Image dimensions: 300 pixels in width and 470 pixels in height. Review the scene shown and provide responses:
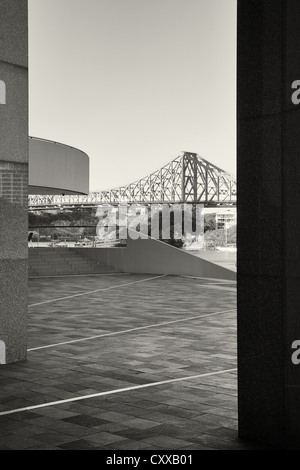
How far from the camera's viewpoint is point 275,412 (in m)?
5.27

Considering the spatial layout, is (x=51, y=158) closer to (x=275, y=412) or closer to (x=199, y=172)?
(x=275, y=412)

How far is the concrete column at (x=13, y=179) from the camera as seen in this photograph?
871 centimetres

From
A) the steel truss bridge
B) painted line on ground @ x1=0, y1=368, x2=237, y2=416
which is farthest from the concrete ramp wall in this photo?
the steel truss bridge

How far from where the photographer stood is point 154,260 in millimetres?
26344

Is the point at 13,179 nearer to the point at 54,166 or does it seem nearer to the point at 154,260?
the point at 54,166

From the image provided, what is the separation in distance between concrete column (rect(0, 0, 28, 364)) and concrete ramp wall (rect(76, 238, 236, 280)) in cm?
1547

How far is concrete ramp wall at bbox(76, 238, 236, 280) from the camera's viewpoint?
2473 centimetres

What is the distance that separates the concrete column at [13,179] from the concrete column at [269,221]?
4.13 meters

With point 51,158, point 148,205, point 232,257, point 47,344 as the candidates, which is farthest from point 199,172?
point 47,344

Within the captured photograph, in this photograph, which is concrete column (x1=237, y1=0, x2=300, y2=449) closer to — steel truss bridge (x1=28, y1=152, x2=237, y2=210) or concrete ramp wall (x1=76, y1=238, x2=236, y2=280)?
concrete ramp wall (x1=76, y1=238, x2=236, y2=280)

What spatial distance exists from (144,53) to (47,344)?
1630 inches

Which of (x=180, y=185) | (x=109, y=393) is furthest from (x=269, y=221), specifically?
(x=180, y=185)

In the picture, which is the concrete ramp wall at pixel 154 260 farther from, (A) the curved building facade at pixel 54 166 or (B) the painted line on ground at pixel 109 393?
(B) the painted line on ground at pixel 109 393

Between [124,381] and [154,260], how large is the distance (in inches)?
742
